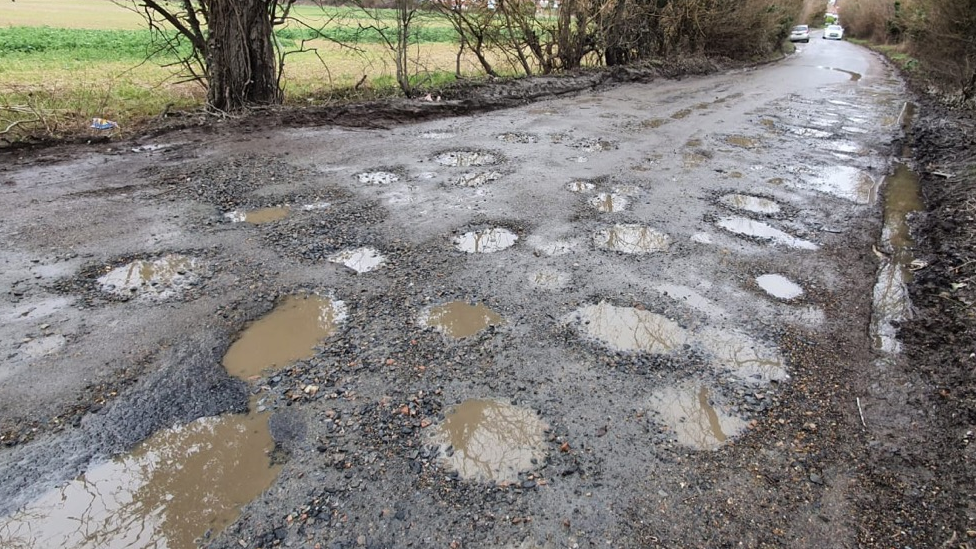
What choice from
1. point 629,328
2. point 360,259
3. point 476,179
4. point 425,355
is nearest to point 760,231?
point 629,328

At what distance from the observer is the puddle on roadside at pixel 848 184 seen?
6641 millimetres

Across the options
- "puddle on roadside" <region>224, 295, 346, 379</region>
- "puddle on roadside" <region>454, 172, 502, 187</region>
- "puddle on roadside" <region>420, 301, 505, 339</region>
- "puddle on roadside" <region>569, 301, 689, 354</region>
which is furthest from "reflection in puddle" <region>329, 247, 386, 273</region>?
"puddle on roadside" <region>454, 172, 502, 187</region>

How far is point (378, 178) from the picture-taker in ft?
21.5

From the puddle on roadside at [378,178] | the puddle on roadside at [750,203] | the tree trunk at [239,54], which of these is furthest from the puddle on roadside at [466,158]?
the tree trunk at [239,54]

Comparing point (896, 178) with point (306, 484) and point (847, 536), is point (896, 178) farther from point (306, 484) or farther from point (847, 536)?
point (306, 484)

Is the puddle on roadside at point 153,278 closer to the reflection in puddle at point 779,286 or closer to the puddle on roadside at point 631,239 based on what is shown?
the puddle on roadside at point 631,239

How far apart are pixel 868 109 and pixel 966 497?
1337 cm

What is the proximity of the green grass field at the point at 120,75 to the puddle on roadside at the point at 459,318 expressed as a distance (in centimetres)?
659

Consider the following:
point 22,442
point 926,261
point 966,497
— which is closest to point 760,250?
point 926,261

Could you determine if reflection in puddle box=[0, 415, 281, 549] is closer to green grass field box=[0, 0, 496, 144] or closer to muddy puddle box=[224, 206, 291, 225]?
muddy puddle box=[224, 206, 291, 225]

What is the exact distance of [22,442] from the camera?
2.67m

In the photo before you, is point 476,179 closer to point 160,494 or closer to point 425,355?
point 425,355

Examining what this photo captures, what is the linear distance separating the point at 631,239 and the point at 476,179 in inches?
90.4

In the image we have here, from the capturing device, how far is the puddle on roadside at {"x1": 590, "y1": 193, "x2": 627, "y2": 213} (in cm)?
581
